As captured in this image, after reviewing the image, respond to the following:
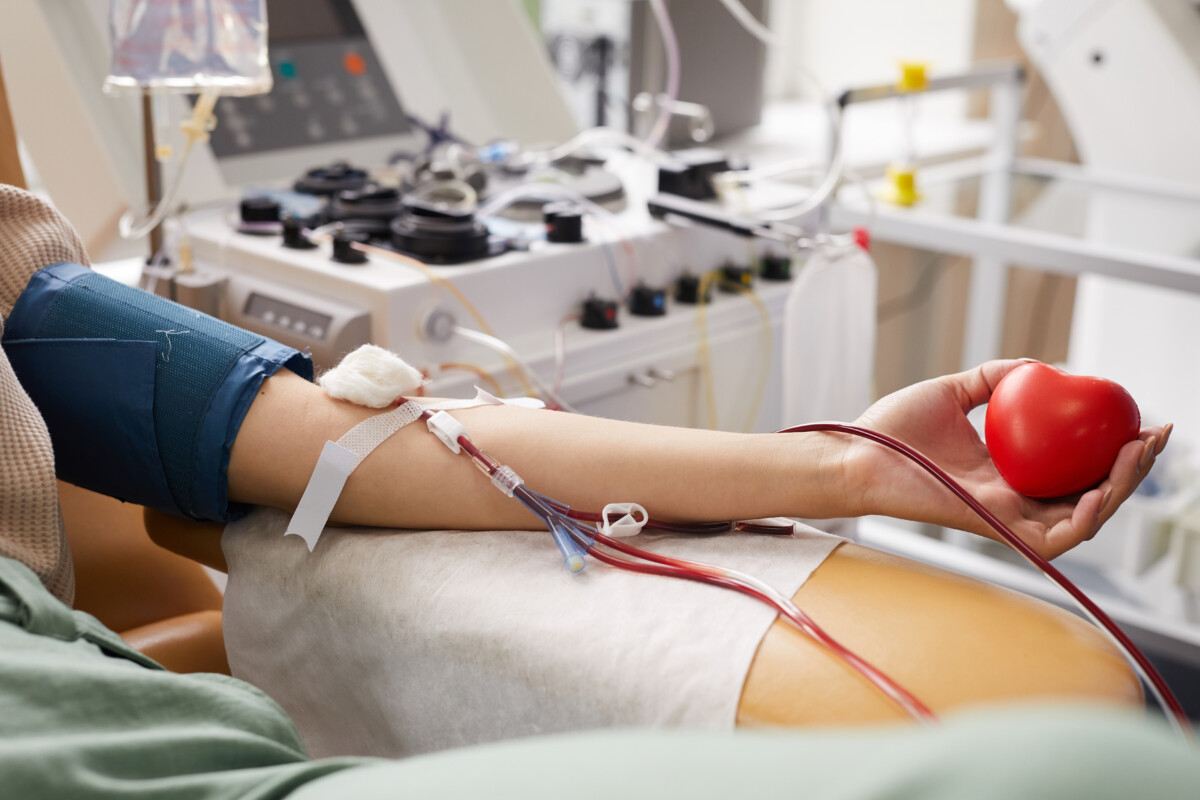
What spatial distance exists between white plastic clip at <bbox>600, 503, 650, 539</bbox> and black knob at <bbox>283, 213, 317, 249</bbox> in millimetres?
632

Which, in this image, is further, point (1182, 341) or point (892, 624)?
point (1182, 341)

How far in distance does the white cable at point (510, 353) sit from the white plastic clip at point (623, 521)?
38cm

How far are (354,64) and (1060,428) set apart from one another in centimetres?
129

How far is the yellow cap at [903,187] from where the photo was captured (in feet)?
6.48

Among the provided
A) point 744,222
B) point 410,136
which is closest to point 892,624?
point 744,222

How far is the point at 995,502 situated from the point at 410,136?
3.93 ft

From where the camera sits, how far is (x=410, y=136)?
5.50 feet

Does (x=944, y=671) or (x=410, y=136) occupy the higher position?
(x=410, y=136)

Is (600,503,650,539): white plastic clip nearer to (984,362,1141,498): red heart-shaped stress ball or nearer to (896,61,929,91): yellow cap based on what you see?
(984,362,1141,498): red heart-shaped stress ball

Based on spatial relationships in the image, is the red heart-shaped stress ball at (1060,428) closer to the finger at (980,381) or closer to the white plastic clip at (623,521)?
the finger at (980,381)

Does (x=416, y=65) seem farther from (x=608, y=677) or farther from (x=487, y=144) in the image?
(x=608, y=677)

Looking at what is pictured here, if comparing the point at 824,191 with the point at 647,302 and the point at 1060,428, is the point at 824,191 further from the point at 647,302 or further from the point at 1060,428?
the point at 1060,428

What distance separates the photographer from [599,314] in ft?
4.22

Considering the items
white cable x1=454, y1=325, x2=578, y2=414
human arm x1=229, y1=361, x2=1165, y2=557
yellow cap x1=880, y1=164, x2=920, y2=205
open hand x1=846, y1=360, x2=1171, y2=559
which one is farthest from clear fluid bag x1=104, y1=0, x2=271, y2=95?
yellow cap x1=880, y1=164, x2=920, y2=205
